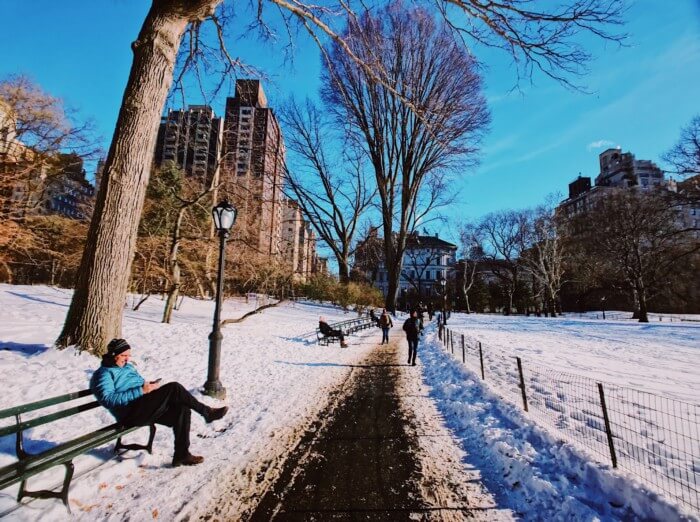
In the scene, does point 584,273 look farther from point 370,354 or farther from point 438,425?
point 438,425

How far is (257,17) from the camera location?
23.2 feet

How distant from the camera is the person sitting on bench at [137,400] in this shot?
354cm

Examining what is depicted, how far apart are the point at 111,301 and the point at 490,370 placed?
7940 millimetres

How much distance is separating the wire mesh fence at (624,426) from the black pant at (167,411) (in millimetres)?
4300

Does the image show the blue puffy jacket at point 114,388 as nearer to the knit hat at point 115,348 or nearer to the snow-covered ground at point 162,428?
the knit hat at point 115,348

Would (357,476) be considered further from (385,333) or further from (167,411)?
(385,333)

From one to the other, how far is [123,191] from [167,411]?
3.16 meters

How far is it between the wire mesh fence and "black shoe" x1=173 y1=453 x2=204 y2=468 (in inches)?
163

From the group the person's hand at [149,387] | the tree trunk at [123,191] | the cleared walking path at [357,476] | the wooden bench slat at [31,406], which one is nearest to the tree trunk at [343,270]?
the cleared walking path at [357,476]

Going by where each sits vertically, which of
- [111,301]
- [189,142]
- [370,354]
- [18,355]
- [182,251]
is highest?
[189,142]

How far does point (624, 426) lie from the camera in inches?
191

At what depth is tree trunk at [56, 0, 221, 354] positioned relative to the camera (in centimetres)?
489

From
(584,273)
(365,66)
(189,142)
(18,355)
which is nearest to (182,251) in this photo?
(189,142)

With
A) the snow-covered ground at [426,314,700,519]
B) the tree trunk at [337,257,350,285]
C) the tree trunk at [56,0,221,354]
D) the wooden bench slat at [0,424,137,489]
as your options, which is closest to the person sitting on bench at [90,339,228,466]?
the wooden bench slat at [0,424,137,489]
